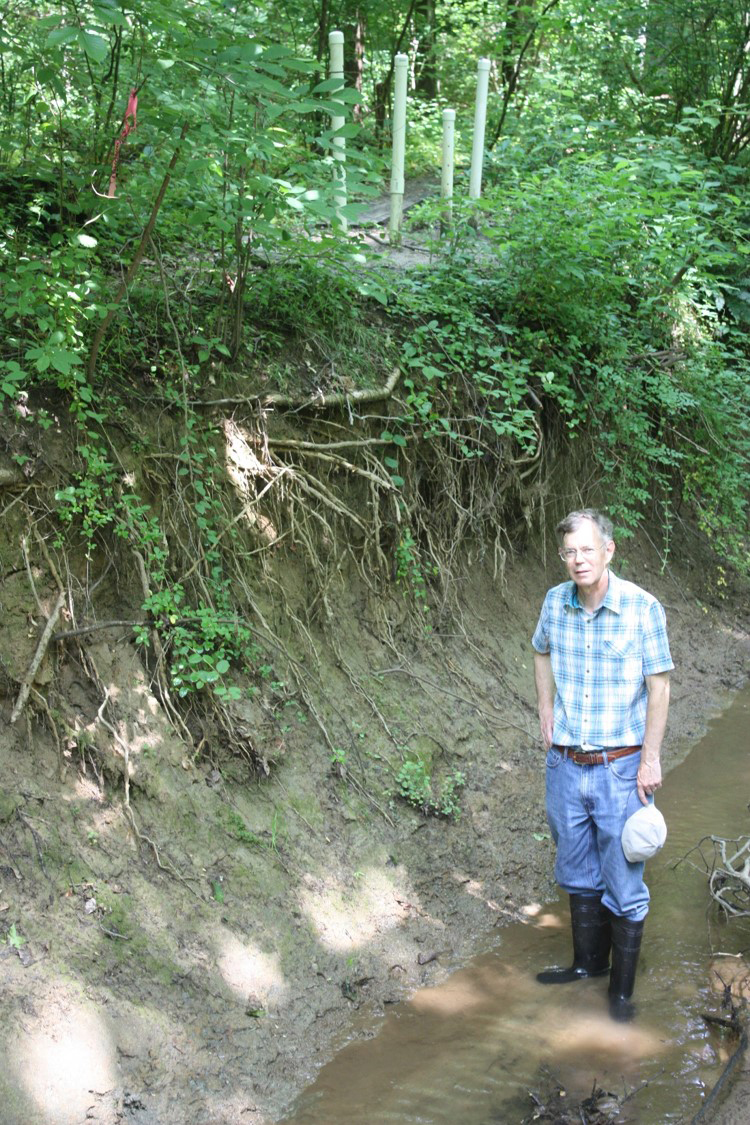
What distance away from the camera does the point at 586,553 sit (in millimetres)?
3654

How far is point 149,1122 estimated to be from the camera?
316 cm

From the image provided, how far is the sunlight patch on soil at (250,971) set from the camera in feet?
12.3

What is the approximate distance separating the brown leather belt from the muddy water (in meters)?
1.05

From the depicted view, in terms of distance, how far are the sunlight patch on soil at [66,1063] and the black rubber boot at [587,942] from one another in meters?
1.89

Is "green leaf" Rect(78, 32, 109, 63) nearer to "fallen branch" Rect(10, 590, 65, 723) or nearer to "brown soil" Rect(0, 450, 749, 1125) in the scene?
"brown soil" Rect(0, 450, 749, 1125)

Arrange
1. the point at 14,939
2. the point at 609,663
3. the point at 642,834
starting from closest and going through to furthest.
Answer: the point at 14,939
the point at 642,834
the point at 609,663

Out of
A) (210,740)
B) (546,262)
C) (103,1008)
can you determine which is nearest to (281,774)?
(210,740)

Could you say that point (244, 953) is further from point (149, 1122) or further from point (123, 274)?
point (123, 274)

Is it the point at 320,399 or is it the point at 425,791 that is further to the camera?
the point at 320,399

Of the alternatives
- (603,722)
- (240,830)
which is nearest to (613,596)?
(603,722)

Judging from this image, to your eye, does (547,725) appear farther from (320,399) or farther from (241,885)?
(320,399)

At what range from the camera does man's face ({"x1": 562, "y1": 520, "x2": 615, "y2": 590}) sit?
366cm

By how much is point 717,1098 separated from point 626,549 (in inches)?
215

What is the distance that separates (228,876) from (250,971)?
0.44 metres
